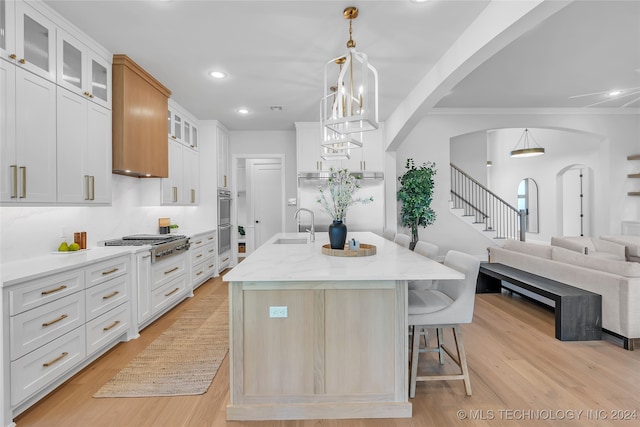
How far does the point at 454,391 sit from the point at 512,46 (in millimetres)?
3437

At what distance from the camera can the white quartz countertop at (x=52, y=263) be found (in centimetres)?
198

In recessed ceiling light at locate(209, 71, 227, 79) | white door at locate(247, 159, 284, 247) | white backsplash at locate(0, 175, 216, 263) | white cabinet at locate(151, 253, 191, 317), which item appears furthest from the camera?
white door at locate(247, 159, 284, 247)

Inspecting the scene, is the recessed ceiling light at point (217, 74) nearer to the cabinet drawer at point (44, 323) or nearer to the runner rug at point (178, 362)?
the cabinet drawer at point (44, 323)

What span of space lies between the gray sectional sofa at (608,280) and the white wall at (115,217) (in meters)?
4.78

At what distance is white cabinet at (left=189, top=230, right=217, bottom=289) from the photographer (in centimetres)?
476

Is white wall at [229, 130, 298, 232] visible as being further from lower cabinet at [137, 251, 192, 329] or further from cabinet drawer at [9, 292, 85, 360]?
cabinet drawer at [9, 292, 85, 360]

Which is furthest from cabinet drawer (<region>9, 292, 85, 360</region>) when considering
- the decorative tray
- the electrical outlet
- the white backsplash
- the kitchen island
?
the decorative tray

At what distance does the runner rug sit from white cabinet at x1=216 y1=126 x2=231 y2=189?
9.74 feet

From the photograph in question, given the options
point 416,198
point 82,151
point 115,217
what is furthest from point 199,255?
point 416,198

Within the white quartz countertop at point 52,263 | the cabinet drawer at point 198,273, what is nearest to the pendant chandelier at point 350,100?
the white quartz countertop at point 52,263

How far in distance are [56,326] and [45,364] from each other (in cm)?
23

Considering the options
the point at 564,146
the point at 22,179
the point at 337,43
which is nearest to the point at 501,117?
the point at 564,146

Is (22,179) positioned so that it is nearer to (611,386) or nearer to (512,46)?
(611,386)

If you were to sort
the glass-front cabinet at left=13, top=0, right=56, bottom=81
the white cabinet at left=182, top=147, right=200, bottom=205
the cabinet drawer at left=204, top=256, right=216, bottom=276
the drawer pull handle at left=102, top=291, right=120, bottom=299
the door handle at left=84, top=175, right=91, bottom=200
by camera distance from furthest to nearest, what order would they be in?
the cabinet drawer at left=204, top=256, right=216, bottom=276 → the white cabinet at left=182, top=147, right=200, bottom=205 → the door handle at left=84, top=175, right=91, bottom=200 → the drawer pull handle at left=102, top=291, right=120, bottom=299 → the glass-front cabinet at left=13, top=0, right=56, bottom=81
